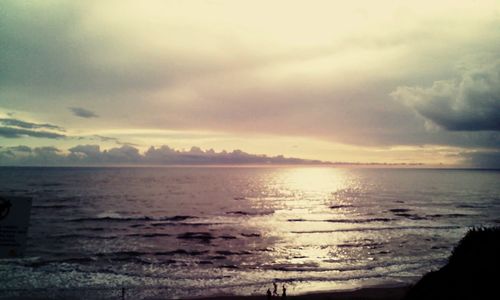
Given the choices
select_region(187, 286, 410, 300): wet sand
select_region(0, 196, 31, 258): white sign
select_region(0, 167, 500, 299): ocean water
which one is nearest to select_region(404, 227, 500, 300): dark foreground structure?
select_region(187, 286, 410, 300): wet sand

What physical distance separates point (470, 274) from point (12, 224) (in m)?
11.1

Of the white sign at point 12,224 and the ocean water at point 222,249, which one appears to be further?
the ocean water at point 222,249

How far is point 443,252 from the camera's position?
3238 centimetres

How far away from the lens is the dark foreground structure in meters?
9.33

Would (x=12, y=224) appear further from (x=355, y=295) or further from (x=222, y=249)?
(x=222, y=249)

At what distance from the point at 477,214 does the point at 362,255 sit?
36.3m

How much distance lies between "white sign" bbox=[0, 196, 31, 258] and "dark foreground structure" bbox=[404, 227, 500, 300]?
1013 cm

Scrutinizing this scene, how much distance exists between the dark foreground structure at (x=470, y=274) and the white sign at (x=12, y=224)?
399 inches

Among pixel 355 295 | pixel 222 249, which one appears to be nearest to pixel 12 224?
pixel 355 295

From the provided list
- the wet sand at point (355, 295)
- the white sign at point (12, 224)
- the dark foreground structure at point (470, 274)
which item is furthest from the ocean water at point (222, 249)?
the white sign at point (12, 224)

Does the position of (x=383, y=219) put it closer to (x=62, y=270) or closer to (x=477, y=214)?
(x=477, y=214)

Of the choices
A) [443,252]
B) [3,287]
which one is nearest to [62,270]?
[3,287]

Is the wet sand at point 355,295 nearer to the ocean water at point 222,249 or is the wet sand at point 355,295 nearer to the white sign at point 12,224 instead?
the ocean water at point 222,249

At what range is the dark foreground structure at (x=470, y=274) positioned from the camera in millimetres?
9328
